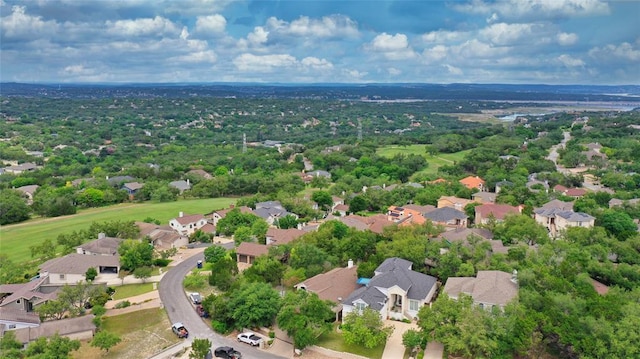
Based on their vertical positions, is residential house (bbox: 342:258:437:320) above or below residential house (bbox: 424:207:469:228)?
above

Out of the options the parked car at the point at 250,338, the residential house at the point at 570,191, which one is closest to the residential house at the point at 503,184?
the residential house at the point at 570,191

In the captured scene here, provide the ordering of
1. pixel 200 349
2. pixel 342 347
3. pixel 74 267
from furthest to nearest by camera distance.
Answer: pixel 74 267
pixel 342 347
pixel 200 349

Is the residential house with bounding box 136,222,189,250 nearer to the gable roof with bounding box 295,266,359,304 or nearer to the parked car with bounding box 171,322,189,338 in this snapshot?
the parked car with bounding box 171,322,189,338

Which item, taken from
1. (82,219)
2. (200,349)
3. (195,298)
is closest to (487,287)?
(200,349)

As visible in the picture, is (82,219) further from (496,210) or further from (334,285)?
(496,210)

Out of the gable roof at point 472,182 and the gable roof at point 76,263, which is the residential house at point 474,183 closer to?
the gable roof at point 472,182

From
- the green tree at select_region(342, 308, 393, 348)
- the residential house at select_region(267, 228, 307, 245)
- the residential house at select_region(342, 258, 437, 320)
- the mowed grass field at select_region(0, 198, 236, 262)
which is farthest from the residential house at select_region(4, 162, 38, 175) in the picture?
the green tree at select_region(342, 308, 393, 348)
